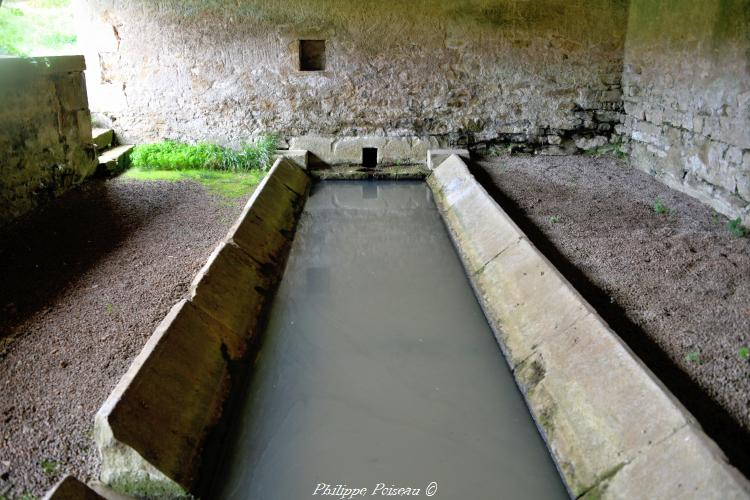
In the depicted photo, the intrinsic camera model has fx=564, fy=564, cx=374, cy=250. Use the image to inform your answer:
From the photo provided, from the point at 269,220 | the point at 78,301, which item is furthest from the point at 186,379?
the point at 269,220

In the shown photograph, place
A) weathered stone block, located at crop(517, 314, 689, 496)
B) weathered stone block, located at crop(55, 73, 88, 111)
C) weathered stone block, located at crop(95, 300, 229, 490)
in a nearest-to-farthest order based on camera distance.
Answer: weathered stone block, located at crop(95, 300, 229, 490) → weathered stone block, located at crop(517, 314, 689, 496) → weathered stone block, located at crop(55, 73, 88, 111)

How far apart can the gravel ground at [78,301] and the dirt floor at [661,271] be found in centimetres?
240

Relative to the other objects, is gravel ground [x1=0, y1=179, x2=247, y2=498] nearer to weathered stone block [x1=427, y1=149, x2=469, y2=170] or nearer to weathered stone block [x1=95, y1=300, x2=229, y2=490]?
weathered stone block [x1=95, y1=300, x2=229, y2=490]

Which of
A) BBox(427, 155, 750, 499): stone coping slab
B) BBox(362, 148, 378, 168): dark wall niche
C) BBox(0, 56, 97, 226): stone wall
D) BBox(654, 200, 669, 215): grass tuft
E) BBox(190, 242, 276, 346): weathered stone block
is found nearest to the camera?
BBox(427, 155, 750, 499): stone coping slab

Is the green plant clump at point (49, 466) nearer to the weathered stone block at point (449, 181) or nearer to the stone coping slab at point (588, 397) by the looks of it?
the stone coping slab at point (588, 397)

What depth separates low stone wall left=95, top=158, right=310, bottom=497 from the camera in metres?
2.05

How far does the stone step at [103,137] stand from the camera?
6529 mm

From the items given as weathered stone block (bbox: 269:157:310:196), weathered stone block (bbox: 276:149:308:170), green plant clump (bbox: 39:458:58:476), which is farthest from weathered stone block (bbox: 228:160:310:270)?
green plant clump (bbox: 39:458:58:476)

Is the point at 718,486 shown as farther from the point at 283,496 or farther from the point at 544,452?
the point at 283,496

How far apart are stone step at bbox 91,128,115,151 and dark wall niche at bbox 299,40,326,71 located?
2485 mm

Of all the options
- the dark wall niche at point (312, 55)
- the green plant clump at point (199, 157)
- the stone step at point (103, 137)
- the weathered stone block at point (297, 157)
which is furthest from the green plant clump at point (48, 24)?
the weathered stone block at point (297, 157)

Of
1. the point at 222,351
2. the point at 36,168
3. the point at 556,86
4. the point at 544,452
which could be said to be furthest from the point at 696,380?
the point at 556,86

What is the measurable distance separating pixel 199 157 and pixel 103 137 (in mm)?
1163

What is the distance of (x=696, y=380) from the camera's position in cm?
245
